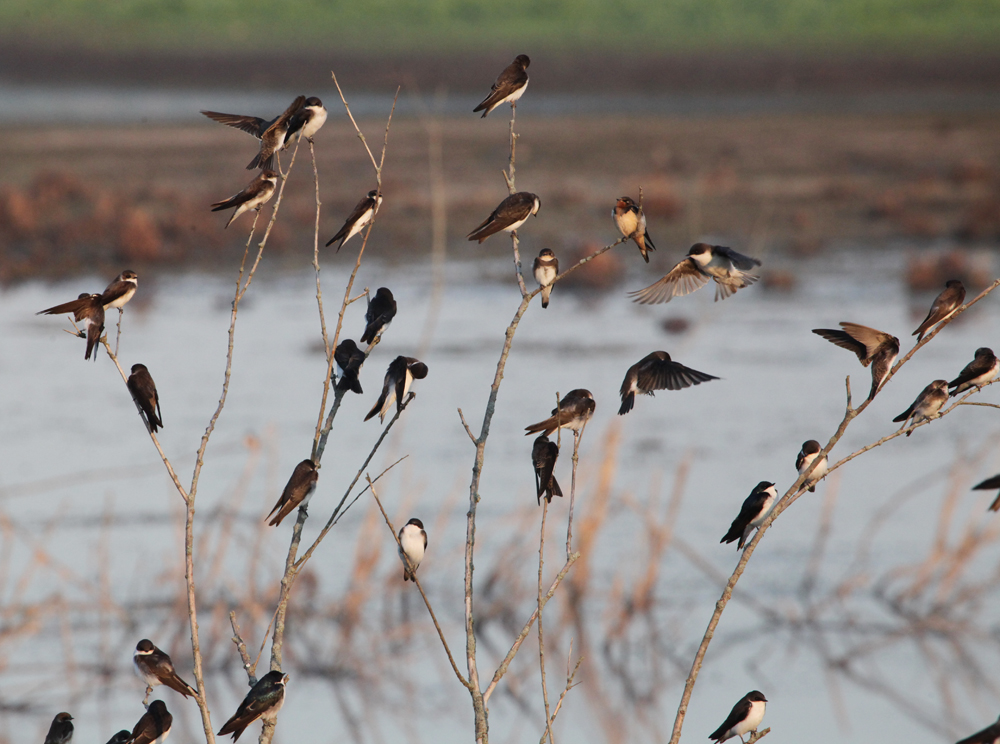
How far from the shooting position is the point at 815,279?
71.6ft

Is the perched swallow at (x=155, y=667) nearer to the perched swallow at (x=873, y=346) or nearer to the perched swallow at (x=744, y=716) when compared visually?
the perched swallow at (x=744, y=716)

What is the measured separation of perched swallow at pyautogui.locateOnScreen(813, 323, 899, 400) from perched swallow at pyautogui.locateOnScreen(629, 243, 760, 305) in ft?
1.14

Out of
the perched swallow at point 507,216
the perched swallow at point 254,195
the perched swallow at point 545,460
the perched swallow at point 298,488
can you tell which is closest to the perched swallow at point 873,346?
the perched swallow at point 545,460

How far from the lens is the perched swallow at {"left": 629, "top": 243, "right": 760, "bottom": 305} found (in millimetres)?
4016

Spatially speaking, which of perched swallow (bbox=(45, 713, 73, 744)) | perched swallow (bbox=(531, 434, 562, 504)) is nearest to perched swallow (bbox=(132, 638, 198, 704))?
perched swallow (bbox=(45, 713, 73, 744))

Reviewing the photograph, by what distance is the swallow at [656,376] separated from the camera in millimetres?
4117

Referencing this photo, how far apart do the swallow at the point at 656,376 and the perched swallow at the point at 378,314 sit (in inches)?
36.4

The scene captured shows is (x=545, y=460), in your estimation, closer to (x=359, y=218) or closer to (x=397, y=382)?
(x=397, y=382)

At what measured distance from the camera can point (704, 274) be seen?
3990 mm

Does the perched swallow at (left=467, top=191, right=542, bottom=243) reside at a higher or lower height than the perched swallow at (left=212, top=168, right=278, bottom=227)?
lower

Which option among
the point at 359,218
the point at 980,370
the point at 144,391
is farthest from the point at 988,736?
the point at 359,218

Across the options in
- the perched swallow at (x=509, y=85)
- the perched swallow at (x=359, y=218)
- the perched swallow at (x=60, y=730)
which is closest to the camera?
the perched swallow at (x=359, y=218)

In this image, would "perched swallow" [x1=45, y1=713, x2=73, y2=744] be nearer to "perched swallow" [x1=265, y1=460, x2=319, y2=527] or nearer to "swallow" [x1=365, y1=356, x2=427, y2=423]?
"perched swallow" [x1=265, y1=460, x2=319, y2=527]

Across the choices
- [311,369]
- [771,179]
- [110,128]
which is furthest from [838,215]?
[110,128]
